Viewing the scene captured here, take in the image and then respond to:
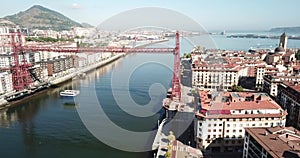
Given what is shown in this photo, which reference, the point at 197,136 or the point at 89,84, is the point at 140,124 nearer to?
the point at 197,136

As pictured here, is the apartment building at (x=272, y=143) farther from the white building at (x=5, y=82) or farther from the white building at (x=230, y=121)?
the white building at (x=5, y=82)

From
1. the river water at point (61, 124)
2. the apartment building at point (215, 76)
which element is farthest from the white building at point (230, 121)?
the apartment building at point (215, 76)

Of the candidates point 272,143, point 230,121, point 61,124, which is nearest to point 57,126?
point 61,124

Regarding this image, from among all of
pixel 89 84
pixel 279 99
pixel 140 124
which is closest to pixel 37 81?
pixel 89 84

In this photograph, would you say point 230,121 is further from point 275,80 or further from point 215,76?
point 215,76

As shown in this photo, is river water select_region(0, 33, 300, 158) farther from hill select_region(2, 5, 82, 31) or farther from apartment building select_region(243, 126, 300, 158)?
hill select_region(2, 5, 82, 31)

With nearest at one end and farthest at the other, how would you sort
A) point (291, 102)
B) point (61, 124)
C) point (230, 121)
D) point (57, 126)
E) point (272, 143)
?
1. point (272, 143)
2. point (230, 121)
3. point (291, 102)
4. point (57, 126)
5. point (61, 124)

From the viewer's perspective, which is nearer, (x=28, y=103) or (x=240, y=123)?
(x=240, y=123)

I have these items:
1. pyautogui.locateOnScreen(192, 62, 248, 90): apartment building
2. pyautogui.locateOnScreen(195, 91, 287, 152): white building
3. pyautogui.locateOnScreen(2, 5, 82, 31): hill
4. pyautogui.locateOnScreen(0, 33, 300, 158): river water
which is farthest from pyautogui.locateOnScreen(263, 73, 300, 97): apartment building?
pyautogui.locateOnScreen(2, 5, 82, 31): hill
